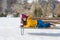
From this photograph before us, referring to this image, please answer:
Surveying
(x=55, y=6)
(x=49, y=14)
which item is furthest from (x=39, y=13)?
(x=55, y=6)

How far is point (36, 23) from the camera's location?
20.4ft

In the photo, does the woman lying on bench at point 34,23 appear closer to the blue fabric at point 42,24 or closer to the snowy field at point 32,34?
the blue fabric at point 42,24

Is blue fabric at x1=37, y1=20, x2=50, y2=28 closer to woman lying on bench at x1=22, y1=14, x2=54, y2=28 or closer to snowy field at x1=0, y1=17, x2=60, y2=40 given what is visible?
woman lying on bench at x1=22, y1=14, x2=54, y2=28

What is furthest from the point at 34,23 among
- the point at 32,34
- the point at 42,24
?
the point at 32,34

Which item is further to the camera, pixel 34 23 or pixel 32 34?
pixel 32 34

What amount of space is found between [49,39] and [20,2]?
14.7 meters

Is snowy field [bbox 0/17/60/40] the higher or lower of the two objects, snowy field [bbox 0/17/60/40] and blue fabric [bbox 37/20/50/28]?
the lower

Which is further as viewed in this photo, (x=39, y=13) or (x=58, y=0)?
(x=58, y=0)

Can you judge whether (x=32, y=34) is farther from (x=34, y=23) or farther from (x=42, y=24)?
(x=42, y=24)

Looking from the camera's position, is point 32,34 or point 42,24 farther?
point 32,34

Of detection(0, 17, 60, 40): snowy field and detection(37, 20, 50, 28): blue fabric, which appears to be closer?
detection(0, 17, 60, 40): snowy field

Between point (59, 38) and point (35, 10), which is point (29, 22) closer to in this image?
point (59, 38)

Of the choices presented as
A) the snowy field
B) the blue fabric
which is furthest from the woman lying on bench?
the snowy field

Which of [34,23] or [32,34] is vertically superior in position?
[34,23]
